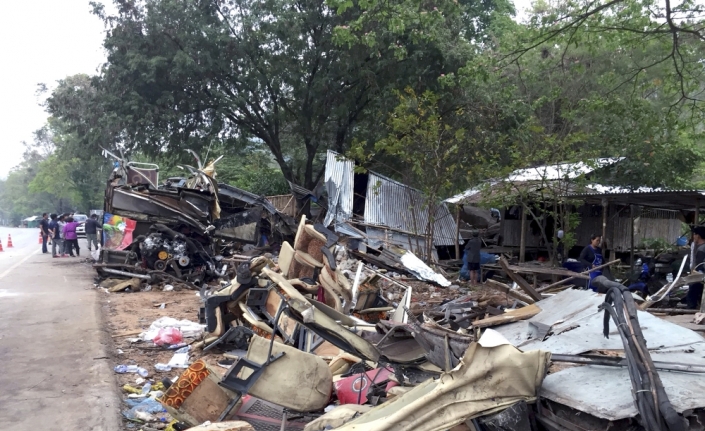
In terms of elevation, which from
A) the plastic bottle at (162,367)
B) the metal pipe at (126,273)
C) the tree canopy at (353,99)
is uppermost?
the tree canopy at (353,99)

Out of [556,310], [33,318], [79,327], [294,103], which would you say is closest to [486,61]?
[556,310]

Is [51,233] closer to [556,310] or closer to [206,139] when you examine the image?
[206,139]

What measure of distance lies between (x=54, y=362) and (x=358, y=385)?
13.6ft

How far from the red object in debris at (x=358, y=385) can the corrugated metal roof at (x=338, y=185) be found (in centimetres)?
1233

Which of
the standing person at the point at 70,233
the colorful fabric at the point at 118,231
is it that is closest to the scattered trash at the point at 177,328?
the colorful fabric at the point at 118,231

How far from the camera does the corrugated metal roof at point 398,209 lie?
17.1m

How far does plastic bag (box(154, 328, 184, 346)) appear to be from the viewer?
7879mm

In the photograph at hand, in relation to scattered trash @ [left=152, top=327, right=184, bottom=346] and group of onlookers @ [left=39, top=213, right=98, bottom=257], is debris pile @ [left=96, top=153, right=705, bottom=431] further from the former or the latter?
group of onlookers @ [left=39, top=213, right=98, bottom=257]

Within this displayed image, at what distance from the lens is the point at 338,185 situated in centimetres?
1755

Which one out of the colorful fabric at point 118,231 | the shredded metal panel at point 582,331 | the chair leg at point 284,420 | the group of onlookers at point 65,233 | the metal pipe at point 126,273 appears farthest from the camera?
the group of onlookers at point 65,233

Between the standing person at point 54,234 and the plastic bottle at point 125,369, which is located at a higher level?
Answer: the standing person at point 54,234

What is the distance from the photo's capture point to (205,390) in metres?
4.79

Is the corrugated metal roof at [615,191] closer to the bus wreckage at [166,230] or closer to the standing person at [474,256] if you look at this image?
the standing person at [474,256]

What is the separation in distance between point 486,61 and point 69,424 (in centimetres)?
789
